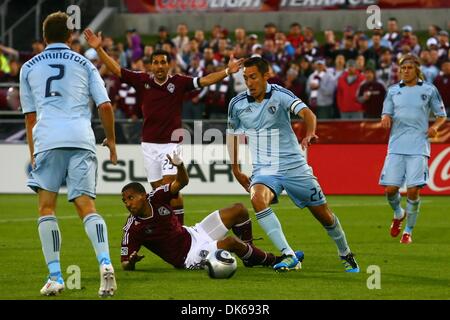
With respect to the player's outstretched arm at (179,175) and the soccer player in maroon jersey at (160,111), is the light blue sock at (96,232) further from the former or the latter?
the soccer player in maroon jersey at (160,111)

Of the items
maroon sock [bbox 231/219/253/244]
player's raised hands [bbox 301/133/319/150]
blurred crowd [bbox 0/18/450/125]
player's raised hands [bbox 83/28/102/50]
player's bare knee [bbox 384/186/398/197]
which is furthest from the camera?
blurred crowd [bbox 0/18/450/125]

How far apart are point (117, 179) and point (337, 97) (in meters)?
4.83

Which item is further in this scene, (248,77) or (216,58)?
(216,58)

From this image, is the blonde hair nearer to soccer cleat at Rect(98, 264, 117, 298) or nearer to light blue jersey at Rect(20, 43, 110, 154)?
light blue jersey at Rect(20, 43, 110, 154)

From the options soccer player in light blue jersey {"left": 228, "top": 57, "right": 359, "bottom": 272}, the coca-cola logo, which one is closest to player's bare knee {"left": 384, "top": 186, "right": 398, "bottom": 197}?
soccer player in light blue jersey {"left": 228, "top": 57, "right": 359, "bottom": 272}

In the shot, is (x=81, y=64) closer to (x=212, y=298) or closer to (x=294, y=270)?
(x=212, y=298)

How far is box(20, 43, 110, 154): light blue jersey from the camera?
958cm

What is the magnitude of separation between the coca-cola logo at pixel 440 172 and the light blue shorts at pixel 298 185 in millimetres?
10595

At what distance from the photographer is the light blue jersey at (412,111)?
14.9 metres

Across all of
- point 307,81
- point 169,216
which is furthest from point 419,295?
point 307,81

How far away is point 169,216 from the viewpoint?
11367 mm

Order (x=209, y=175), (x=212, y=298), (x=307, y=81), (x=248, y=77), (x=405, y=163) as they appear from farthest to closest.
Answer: (x=307, y=81) → (x=209, y=175) → (x=405, y=163) → (x=248, y=77) → (x=212, y=298)

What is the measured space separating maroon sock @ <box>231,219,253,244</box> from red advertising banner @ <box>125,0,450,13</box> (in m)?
19.7

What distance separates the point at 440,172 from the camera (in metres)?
21.8
